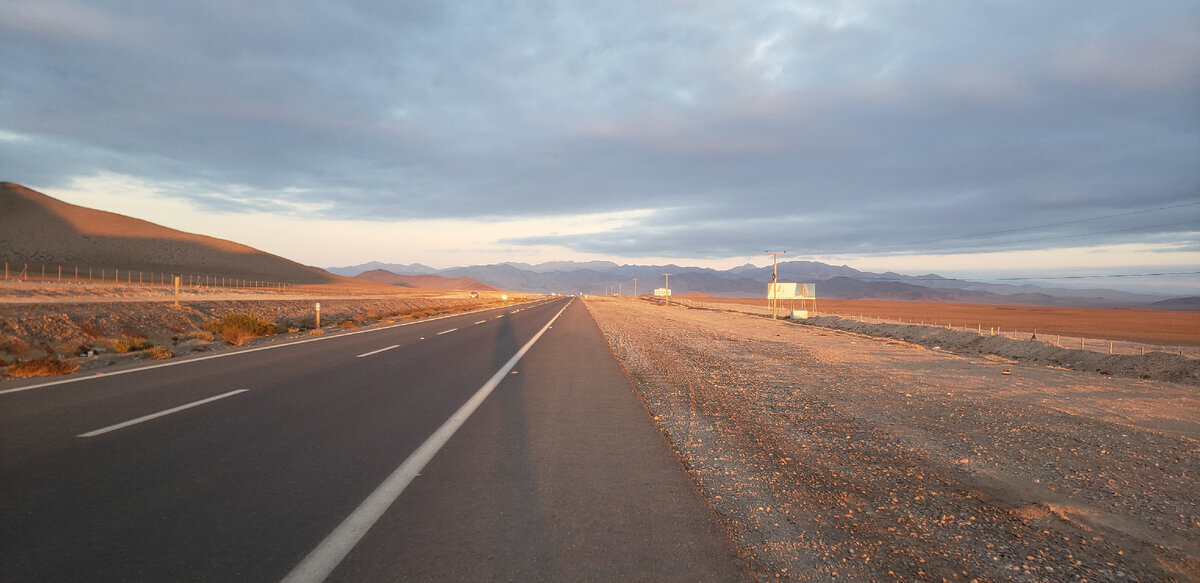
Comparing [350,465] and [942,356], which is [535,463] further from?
[942,356]

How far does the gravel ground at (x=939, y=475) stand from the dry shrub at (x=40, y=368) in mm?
10731

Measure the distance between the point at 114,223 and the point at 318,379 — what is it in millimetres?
146693

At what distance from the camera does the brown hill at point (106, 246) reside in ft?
292

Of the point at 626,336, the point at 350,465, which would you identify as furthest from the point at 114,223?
the point at 350,465

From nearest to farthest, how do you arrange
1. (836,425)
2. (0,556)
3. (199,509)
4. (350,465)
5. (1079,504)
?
(0,556), (199,509), (1079,504), (350,465), (836,425)

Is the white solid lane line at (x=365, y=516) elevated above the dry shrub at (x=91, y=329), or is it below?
above

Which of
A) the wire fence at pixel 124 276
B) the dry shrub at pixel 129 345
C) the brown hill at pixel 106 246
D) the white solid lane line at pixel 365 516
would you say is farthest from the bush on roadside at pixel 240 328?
the brown hill at pixel 106 246

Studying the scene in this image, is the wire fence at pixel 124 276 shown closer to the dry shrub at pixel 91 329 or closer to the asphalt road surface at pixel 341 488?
the dry shrub at pixel 91 329

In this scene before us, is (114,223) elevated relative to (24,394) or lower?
elevated

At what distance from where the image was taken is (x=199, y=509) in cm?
398

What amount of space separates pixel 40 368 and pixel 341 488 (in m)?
10.2

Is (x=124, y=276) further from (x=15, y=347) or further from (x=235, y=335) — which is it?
(x=235, y=335)

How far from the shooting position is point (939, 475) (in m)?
5.25

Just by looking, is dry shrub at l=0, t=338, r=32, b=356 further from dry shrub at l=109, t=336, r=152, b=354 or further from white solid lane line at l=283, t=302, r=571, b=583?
white solid lane line at l=283, t=302, r=571, b=583
